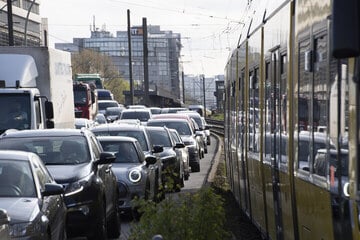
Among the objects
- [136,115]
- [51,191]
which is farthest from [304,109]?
[136,115]

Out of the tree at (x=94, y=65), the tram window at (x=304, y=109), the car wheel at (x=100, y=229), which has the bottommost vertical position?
the car wheel at (x=100, y=229)

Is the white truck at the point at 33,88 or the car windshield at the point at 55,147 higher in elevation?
the white truck at the point at 33,88

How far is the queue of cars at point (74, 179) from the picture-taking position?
11258mm

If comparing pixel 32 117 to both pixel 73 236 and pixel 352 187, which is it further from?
pixel 352 187

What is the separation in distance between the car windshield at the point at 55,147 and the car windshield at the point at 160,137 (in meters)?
11.1

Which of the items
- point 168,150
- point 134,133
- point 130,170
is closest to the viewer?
point 130,170

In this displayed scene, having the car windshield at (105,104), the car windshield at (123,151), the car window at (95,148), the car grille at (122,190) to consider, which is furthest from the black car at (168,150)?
the car windshield at (105,104)

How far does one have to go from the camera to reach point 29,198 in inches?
451

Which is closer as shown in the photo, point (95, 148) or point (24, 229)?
point (24, 229)

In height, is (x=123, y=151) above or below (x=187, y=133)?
above

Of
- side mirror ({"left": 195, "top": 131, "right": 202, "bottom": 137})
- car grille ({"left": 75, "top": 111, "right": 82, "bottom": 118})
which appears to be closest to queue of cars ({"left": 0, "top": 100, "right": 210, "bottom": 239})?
side mirror ({"left": 195, "top": 131, "right": 202, "bottom": 137})

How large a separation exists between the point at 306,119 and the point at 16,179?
4.61 metres

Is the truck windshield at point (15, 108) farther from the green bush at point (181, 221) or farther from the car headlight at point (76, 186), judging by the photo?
the green bush at point (181, 221)

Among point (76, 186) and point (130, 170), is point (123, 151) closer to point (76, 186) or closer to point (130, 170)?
point (130, 170)
